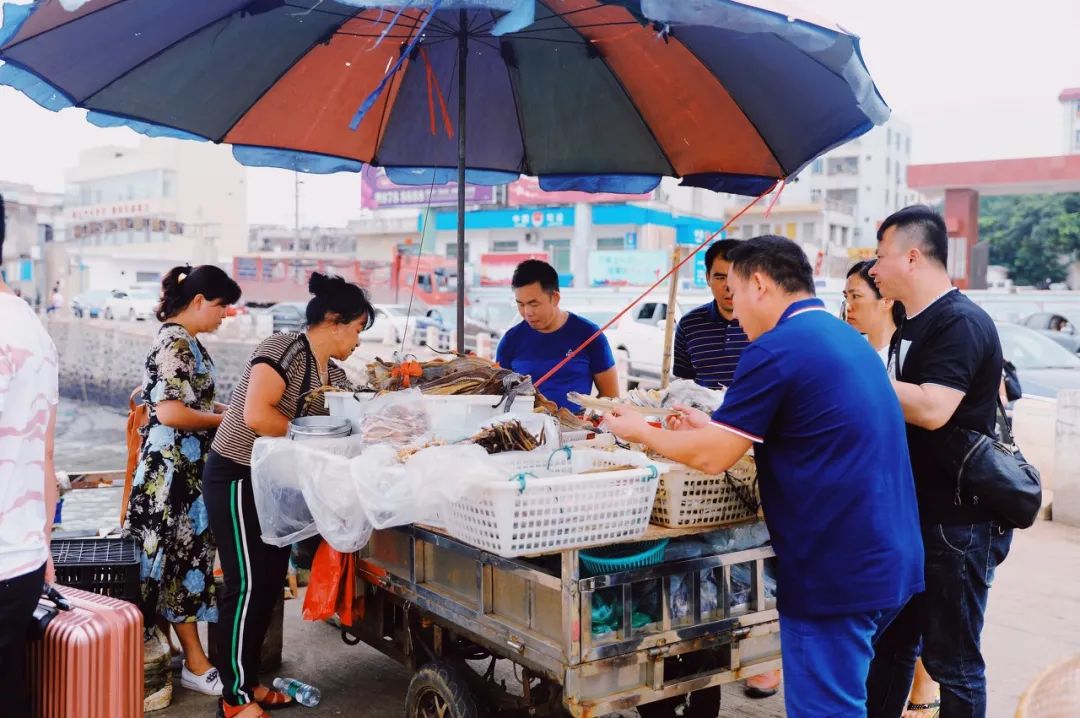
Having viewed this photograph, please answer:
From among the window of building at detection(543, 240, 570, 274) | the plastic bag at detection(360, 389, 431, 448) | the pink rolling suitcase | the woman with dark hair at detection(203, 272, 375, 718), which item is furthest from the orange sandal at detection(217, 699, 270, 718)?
the window of building at detection(543, 240, 570, 274)

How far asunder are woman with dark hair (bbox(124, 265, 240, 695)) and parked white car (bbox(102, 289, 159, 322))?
2966 centimetres

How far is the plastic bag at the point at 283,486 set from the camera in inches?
118

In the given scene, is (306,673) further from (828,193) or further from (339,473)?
(828,193)

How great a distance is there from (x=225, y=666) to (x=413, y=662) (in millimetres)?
746

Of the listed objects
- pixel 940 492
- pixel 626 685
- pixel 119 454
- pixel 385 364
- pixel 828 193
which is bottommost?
pixel 119 454

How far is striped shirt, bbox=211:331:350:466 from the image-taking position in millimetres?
3316

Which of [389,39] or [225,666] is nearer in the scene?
[225,666]

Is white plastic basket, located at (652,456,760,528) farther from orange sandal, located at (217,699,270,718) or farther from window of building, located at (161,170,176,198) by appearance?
window of building, located at (161,170,176,198)

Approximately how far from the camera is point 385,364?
11.9ft

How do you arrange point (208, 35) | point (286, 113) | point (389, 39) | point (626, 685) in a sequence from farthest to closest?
point (286, 113)
point (389, 39)
point (208, 35)
point (626, 685)

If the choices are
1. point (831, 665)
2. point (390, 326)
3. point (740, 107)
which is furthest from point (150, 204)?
point (831, 665)

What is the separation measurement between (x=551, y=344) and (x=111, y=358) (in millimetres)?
23585

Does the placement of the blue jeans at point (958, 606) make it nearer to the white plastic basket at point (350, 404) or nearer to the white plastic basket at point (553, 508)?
the white plastic basket at point (553, 508)

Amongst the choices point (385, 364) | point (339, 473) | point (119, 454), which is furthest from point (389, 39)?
point (119, 454)
